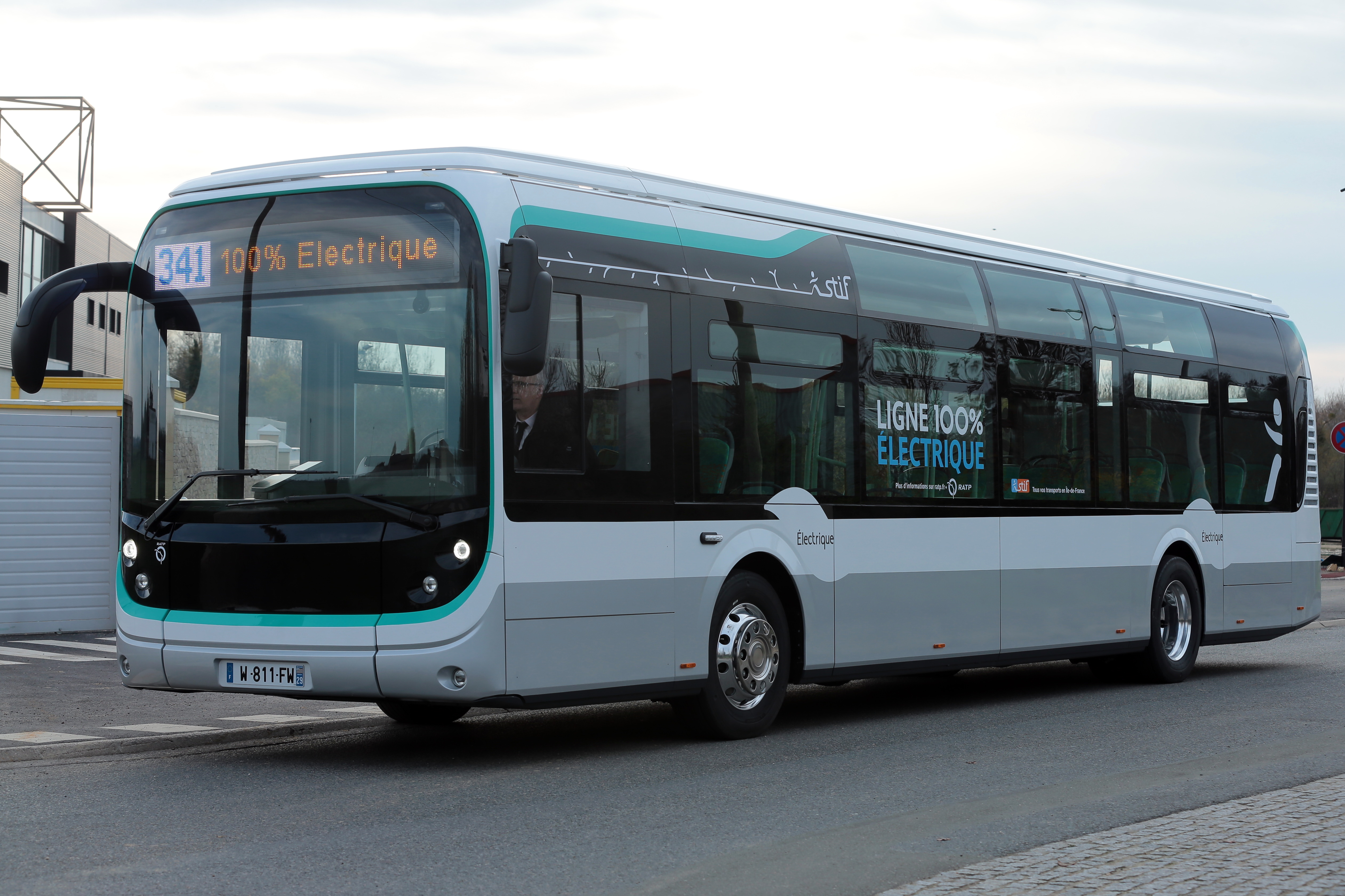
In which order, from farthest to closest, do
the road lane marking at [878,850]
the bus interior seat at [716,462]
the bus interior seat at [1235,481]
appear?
the bus interior seat at [1235,481]
the bus interior seat at [716,462]
the road lane marking at [878,850]

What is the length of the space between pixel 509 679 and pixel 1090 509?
260 inches

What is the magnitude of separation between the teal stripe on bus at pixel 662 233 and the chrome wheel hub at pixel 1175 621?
5525mm

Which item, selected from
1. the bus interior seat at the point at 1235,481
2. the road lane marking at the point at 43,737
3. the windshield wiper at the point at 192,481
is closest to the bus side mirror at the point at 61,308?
the windshield wiper at the point at 192,481

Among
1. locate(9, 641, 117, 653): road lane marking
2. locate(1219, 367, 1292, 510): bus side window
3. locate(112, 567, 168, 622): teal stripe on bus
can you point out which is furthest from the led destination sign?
locate(1219, 367, 1292, 510): bus side window

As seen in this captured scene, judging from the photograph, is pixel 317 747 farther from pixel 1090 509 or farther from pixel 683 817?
pixel 1090 509

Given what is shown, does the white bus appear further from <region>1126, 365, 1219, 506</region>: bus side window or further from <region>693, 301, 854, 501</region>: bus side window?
<region>1126, 365, 1219, 506</region>: bus side window

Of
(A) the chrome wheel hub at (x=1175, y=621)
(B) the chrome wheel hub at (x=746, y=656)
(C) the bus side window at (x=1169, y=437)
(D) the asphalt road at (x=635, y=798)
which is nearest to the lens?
(D) the asphalt road at (x=635, y=798)

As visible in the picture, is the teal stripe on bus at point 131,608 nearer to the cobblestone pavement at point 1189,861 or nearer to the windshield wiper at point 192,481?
the windshield wiper at point 192,481

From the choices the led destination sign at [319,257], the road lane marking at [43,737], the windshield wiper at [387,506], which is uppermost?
the led destination sign at [319,257]

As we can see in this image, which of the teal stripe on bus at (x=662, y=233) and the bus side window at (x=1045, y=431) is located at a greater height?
the teal stripe on bus at (x=662, y=233)

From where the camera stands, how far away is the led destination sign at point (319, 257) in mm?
8734

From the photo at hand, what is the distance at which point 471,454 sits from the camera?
27.9 ft

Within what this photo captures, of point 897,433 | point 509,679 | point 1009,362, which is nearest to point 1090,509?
point 1009,362

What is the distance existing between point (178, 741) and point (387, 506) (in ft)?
8.14
